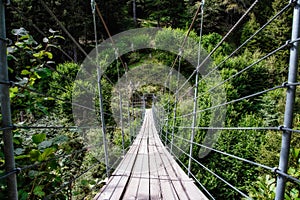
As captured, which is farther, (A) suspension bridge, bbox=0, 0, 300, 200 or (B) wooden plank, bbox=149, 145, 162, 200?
(B) wooden plank, bbox=149, 145, 162, 200

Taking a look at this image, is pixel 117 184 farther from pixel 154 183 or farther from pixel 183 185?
pixel 183 185

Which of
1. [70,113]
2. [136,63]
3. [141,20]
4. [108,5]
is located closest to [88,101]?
[70,113]

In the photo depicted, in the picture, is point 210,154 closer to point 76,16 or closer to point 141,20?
point 76,16

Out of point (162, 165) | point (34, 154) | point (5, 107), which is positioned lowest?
point (162, 165)

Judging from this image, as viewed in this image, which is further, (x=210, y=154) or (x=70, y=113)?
(x=70, y=113)

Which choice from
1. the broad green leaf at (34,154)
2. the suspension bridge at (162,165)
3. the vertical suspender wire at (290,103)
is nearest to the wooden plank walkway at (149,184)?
the suspension bridge at (162,165)

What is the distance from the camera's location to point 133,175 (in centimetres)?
137

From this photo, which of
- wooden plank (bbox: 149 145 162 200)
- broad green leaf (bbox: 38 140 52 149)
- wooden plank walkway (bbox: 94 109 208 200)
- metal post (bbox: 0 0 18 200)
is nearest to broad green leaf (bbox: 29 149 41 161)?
broad green leaf (bbox: 38 140 52 149)

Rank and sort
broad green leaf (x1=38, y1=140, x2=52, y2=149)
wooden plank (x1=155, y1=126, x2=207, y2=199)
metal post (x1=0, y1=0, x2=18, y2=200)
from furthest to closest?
wooden plank (x1=155, y1=126, x2=207, y2=199) → broad green leaf (x1=38, y1=140, x2=52, y2=149) → metal post (x1=0, y1=0, x2=18, y2=200)

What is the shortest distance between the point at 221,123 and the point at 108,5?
407 inches

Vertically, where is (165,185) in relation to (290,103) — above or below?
below

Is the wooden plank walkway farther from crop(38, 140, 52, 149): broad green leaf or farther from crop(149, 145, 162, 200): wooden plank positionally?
crop(38, 140, 52, 149): broad green leaf

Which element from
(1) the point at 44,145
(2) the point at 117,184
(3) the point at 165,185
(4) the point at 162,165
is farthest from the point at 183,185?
(1) the point at 44,145

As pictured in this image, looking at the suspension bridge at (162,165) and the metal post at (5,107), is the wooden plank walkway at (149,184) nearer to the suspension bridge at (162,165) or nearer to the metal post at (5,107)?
the suspension bridge at (162,165)
